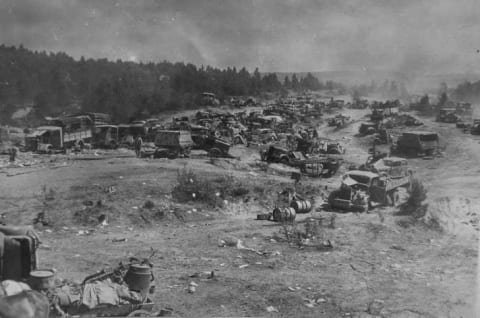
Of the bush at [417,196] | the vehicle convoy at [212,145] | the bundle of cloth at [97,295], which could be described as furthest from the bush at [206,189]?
the bundle of cloth at [97,295]

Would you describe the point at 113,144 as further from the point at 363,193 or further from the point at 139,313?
the point at 139,313

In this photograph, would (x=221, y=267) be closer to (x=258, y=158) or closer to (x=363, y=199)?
(x=363, y=199)

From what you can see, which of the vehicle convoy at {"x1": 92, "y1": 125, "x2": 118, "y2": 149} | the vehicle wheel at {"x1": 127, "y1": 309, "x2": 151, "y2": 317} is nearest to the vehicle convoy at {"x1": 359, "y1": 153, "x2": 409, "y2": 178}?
the vehicle wheel at {"x1": 127, "y1": 309, "x2": 151, "y2": 317}

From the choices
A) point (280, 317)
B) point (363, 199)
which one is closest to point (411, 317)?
point (280, 317)

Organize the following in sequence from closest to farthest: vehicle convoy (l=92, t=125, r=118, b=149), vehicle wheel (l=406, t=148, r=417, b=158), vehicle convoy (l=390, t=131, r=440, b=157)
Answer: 1. vehicle convoy (l=390, t=131, r=440, b=157)
2. vehicle wheel (l=406, t=148, r=417, b=158)
3. vehicle convoy (l=92, t=125, r=118, b=149)

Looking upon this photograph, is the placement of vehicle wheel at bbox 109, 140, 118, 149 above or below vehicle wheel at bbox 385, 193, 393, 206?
above

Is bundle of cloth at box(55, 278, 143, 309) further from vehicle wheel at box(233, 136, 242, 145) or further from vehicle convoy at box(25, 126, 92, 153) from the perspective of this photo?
vehicle wheel at box(233, 136, 242, 145)
